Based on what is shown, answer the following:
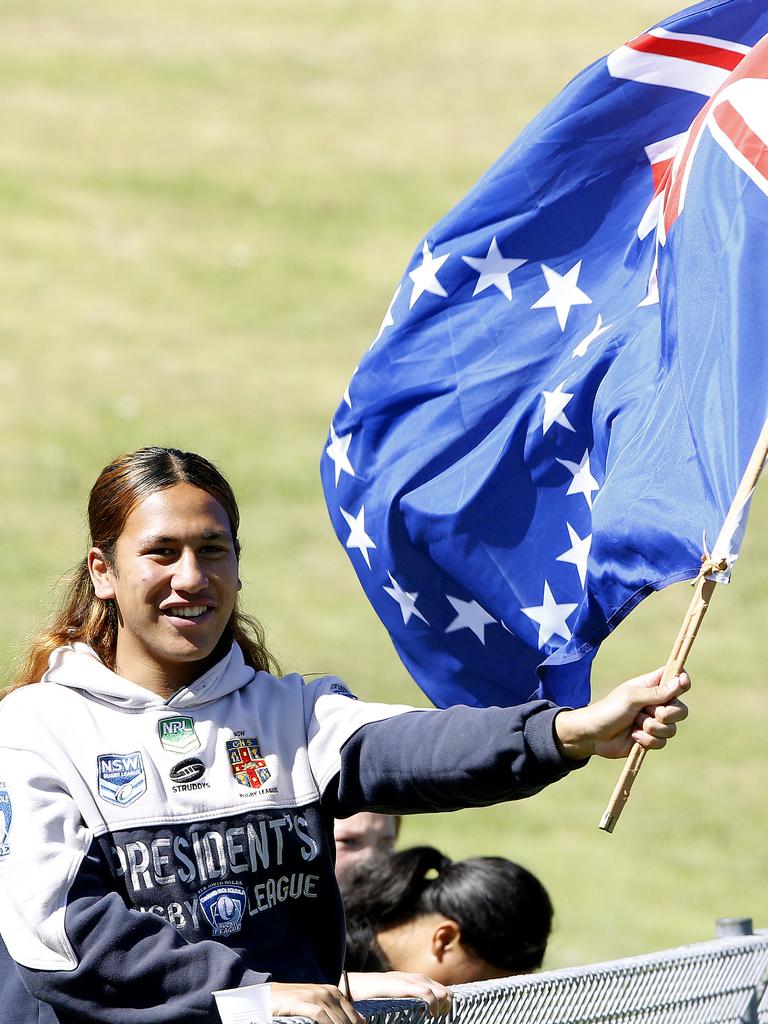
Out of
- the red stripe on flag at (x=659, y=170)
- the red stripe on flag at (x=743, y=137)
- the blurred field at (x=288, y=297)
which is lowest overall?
the blurred field at (x=288, y=297)

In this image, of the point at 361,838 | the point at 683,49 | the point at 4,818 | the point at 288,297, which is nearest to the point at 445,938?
the point at 361,838

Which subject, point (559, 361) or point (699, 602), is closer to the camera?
point (699, 602)

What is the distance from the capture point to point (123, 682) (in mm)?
2998

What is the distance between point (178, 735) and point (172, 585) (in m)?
0.25

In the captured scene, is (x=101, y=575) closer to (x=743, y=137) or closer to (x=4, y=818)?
(x=4, y=818)

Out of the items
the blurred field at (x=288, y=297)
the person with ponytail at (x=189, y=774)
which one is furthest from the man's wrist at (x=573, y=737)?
the blurred field at (x=288, y=297)

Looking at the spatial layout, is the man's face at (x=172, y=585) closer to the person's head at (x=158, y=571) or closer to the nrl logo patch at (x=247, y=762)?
the person's head at (x=158, y=571)

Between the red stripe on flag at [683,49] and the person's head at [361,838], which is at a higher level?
the red stripe on flag at [683,49]

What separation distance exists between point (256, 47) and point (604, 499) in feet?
79.1

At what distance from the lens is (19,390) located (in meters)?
19.3

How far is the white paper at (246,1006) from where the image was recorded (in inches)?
98.7

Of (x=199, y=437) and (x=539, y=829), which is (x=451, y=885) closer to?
(x=539, y=829)

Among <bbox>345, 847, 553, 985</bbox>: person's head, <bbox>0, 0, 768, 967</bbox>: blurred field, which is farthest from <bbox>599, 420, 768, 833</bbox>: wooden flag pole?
<bbox>0, 0, 768, 967</bbox>: blurred field

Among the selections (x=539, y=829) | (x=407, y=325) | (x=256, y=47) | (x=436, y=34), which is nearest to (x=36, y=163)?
(x=256, y=47)
